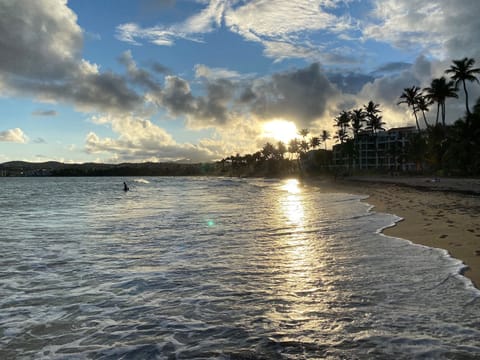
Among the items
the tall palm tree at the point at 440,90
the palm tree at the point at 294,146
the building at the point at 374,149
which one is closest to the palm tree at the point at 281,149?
the palm tree at the point at 294,146

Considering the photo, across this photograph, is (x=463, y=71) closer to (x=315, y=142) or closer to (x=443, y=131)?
(x=443, y=131)

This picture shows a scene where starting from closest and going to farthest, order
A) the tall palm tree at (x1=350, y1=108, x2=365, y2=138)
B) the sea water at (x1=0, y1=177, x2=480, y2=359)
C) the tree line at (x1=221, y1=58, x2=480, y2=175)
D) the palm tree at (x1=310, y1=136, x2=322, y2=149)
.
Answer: the sea water at (x1=0, y1=177, x2=480, y2=359) → the tree line at (x1=221, y1=58, x2=480, y2=175) → the tall palm tree at (x1=350, y1=108, x2=365, y2=138) → the palm tree at (x1=310, y1=136, x2=322, y2=149)

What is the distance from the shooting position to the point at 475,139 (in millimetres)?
54062

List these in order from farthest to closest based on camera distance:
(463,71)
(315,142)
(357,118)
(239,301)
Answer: (315,142) < (357,118) < (463,71) < (239,301)

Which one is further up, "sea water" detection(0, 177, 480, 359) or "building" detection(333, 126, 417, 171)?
"building" detection(333, 126, 417, 171)

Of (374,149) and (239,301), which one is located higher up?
Result: (374,149)

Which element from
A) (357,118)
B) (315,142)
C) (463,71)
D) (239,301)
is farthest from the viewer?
(315,142)

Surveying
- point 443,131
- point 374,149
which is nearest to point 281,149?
point 374,149

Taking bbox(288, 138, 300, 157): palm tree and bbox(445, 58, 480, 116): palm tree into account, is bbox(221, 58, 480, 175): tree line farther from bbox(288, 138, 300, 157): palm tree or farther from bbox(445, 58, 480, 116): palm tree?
bbox(288, 138, 300, 157): palm tree

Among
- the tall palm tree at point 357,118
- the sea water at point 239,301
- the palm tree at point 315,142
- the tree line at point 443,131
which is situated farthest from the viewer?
the palm tree at point 315,142

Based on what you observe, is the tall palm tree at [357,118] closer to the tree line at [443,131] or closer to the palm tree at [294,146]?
the tree line at [443,131]

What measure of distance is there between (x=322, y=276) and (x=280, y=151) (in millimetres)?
177432

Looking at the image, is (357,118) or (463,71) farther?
(357,118)

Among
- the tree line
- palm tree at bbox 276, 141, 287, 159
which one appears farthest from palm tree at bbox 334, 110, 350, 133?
palm tree at bbox 276, 141, 287, 159
